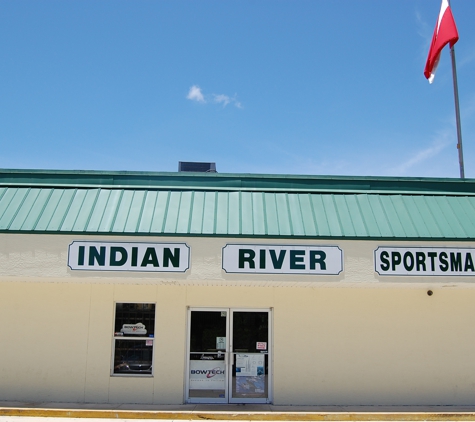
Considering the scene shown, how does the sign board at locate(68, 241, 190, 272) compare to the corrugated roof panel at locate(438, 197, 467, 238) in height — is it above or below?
below

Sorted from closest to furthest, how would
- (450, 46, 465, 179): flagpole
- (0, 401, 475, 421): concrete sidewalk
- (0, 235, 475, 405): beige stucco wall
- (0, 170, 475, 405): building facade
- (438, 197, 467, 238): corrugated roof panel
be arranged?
1. (0, 401, 475, 421): concrete sidewalk
2. (438, 197, 467, 238): corrugated roof panel
3. (0, 170, 475, 405): building facade
4. (0, 235, 475, 405): beige stucco wall
5. (450, 46, 465, 179): flagpole

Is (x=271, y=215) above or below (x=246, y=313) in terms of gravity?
above

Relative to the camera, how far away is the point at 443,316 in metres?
12.1

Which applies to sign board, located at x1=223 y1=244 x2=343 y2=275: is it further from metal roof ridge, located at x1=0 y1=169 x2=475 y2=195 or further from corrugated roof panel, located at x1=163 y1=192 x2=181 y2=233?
metal roof ridge, located at x1=0 y1=169 x2=475 y2=195

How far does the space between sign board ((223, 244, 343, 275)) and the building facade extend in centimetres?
51

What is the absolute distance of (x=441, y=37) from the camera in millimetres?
15602

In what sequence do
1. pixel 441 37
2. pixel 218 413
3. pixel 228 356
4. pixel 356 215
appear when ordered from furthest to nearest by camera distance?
pixel 441 37 → pixel 228 356 → pixel 356 215 → pixel 218 413

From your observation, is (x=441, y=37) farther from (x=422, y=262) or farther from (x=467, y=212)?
(x=422, y=262)

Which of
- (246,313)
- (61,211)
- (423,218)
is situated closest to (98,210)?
(61,211)

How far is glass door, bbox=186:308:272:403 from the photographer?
11.8 m

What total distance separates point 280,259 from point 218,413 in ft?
10.8

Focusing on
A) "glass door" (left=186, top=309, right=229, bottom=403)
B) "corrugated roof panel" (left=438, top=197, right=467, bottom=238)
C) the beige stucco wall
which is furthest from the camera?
"glass door" (left=186, top=309, right=229, bottom=403)

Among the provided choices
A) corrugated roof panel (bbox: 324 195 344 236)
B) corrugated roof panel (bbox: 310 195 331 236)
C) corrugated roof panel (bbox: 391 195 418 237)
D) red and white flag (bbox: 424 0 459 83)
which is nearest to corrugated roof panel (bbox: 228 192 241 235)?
corrugated roof panel (bbox: 310 195 331 236)

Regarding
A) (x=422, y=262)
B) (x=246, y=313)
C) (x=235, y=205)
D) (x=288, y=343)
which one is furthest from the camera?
(x=246, y=313)
